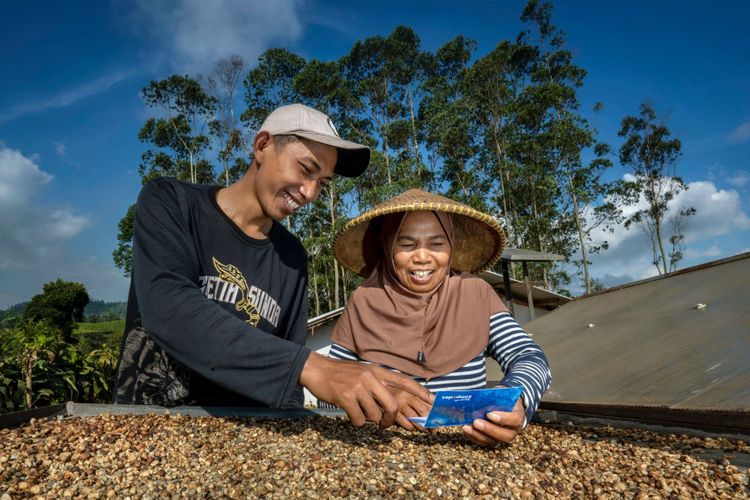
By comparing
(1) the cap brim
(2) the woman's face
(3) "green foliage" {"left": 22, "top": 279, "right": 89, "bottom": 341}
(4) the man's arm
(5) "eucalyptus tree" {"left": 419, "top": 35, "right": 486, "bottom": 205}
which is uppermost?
(5) "eucalyptus tree" {"left": 419, "top": 35, "right": 486, "bottom": 205}

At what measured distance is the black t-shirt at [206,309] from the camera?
3.39ft

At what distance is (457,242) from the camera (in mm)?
2275

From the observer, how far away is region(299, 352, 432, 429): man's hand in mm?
1008

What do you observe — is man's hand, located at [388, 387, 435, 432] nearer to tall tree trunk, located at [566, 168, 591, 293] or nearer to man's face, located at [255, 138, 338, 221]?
man's face, located at [255, 138, 338, 221]

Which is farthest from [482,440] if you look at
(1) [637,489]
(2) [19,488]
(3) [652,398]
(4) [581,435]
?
(2) [19,488]

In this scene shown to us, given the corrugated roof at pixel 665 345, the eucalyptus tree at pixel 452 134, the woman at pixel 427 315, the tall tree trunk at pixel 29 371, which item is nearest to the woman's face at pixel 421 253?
the woman at pixel 427 315

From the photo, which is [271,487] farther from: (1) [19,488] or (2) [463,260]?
(2) [463,260]

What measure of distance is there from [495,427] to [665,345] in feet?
6.07

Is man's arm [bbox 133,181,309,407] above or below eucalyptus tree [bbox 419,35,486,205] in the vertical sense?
below

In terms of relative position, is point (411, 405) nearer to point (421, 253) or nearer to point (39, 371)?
point (421, 253)

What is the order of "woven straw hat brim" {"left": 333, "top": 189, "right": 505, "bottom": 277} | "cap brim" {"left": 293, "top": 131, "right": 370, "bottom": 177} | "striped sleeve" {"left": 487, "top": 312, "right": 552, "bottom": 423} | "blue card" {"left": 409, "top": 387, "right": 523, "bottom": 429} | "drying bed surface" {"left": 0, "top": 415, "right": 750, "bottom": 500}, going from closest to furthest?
"drying bed surface" {"left": 0, "top": 415, "right": 750, "bottom": 500} → "blue card" {"left": 409, "top": 387, "right": 523, "bottom": 429} → "striped sleeve" {"left": 487, "top": 312, "right": 552, "bottom": 423} → "cap brim" {"left": 293, "top": 131, "right": 370, "bottom": 177} → "woven straw hat brim" {"left": 333, "top": 189, "right": 505, "bottom": 277}

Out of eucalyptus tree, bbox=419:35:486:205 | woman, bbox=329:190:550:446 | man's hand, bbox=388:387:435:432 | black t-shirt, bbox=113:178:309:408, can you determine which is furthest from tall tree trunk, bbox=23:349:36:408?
eucalyptus tree, bbox=419:35:486:205

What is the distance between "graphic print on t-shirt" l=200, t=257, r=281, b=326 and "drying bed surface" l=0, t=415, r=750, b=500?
445mm

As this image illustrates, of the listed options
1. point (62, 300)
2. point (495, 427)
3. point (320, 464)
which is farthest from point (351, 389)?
point (62, 300)
